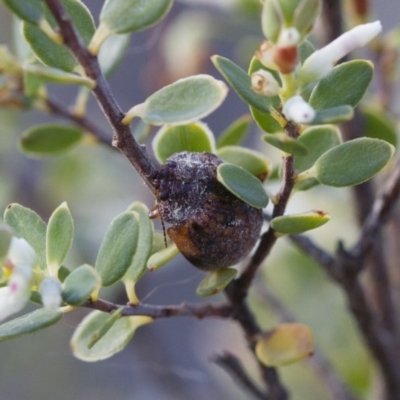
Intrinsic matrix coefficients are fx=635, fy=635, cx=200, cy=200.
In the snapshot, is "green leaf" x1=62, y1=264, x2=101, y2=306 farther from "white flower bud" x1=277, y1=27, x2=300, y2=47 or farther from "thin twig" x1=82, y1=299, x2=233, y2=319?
"white flower bud" x1=277, y1=27, x2=300, y2=47

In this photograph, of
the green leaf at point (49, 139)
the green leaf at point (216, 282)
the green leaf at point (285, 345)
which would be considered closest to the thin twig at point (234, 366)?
the green leaf at point (285, 345)

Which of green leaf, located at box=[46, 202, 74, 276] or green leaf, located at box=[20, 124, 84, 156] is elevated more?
green leaf, located at box=[46, 202, 74, 276]

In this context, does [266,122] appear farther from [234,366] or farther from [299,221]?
[234,366]

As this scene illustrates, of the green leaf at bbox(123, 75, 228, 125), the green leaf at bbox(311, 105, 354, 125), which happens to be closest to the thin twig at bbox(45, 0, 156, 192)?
the green leaf at bbox(123, 75, 228, 125)

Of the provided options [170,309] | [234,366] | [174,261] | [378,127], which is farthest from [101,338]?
[174,261]

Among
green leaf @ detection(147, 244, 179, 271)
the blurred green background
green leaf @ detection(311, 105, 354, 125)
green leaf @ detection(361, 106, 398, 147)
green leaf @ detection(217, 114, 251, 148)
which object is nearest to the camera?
green leaf @ detection(311, 105, 354, 125)

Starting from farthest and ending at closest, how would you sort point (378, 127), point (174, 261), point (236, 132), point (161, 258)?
point (174, 261) < point (378, 127) < point (236, 132) < point (161, 258)
